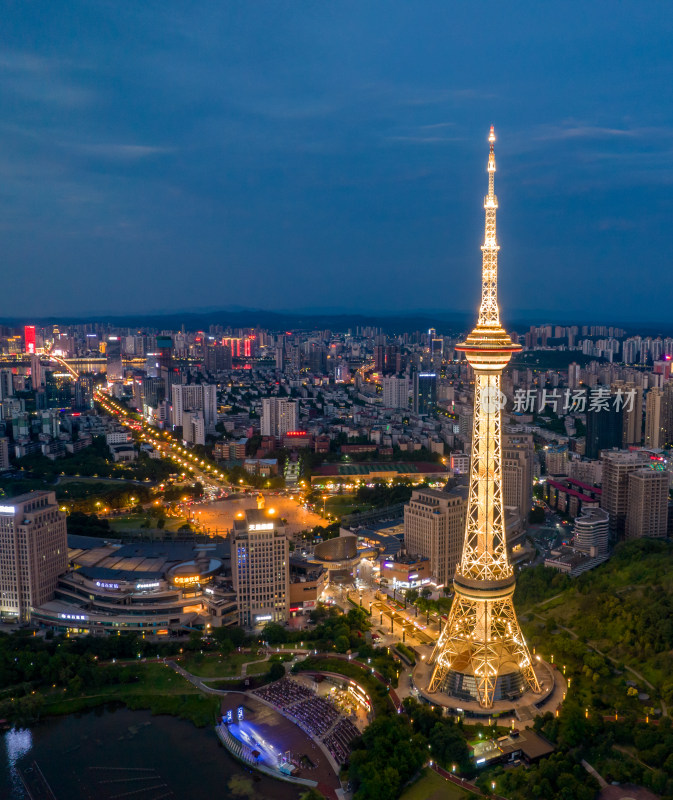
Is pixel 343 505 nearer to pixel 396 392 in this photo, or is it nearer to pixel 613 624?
pixel 613 624

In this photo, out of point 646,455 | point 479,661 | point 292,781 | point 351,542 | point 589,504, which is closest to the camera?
point 292,781

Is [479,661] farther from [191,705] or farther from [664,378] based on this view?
[664,378]

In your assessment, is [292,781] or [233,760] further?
[233,760]

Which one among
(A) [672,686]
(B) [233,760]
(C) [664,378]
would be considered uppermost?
(C) [664,378]

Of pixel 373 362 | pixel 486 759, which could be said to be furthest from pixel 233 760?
pixel 373 362

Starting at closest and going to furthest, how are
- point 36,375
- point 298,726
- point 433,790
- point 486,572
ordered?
point 433,790 < point 298,726 < point 486,572 < point 36,375

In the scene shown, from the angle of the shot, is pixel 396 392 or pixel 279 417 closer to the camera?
pixel 279 417

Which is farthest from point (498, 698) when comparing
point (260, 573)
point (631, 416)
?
point (631, 416)
